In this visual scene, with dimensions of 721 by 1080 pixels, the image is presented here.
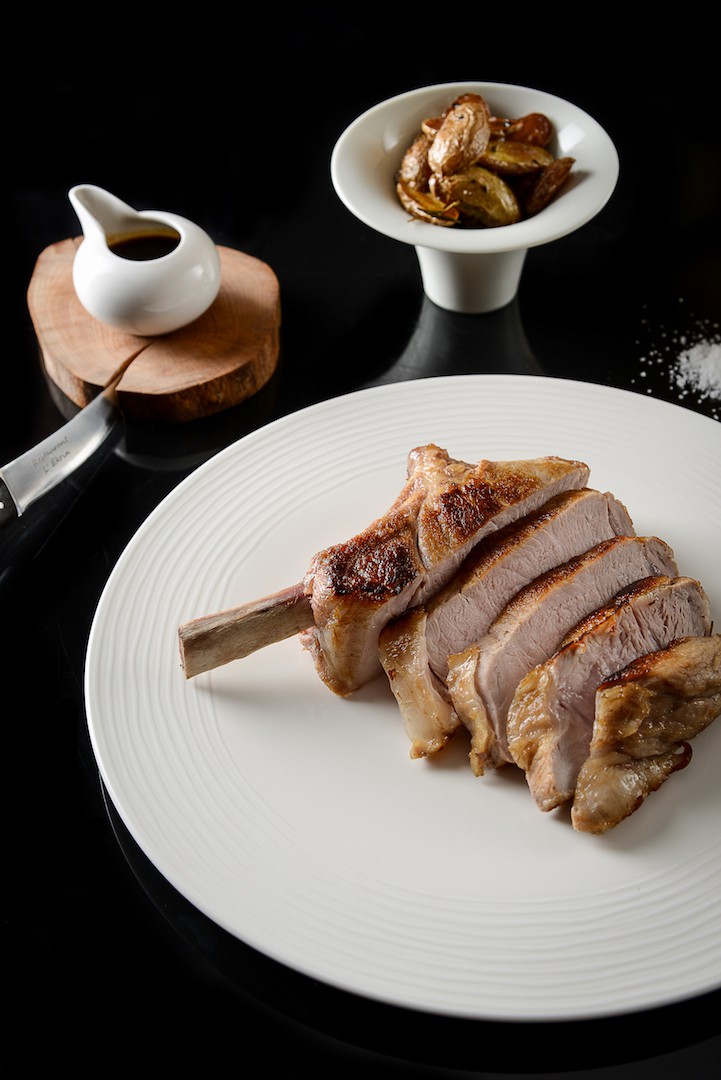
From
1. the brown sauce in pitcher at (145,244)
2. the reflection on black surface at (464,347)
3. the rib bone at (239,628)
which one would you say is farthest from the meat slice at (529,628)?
the brown sauce in pitcher at (145,244)

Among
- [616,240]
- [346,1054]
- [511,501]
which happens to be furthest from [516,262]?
[346,1054]

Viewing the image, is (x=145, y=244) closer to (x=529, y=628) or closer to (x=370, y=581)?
(x=370, y=581)

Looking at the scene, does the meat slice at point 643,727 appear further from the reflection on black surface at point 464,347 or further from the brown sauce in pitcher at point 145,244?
the brown sauce in pitcher at point 145,244

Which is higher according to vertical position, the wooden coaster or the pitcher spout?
the pitcher spout

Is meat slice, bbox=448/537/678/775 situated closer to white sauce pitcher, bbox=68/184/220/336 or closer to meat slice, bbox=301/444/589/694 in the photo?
meat slice, bbox=301/444/589/694

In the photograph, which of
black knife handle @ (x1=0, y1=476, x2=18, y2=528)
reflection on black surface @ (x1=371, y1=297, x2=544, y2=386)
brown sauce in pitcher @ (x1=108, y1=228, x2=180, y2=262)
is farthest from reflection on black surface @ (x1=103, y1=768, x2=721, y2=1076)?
brown sauce in pitcher @ (x1=108, y1=228, x2=180, y2=262)
